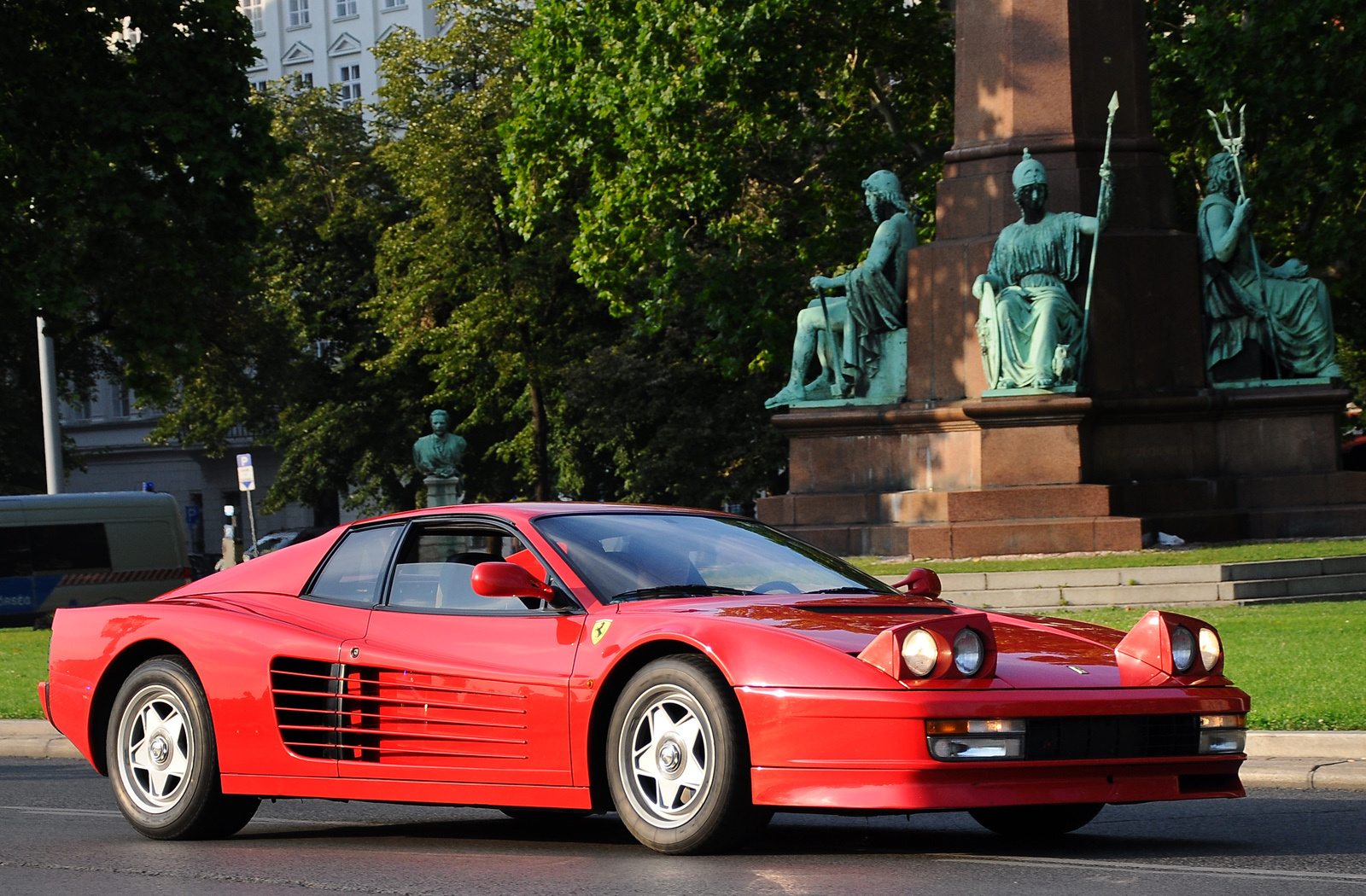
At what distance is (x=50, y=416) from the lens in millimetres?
33031

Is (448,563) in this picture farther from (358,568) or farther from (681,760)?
(681,760)

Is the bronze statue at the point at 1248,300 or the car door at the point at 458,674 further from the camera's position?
the bronze statue at the point at 1248,300

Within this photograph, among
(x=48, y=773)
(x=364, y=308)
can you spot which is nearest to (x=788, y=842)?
(x=48, y=773)

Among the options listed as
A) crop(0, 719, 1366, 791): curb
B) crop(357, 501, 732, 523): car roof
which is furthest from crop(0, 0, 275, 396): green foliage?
crop(0, 719, 1366, 791): curb

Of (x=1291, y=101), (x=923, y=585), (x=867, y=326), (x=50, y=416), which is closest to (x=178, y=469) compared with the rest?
(x=50, y=416)

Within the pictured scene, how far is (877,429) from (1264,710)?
44.7ft

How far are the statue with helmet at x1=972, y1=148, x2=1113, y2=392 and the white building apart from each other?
58860 millimetres

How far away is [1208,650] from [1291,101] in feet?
85.3

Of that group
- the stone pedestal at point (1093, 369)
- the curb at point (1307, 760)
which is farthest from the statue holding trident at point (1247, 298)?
the curb at point (1307, 760)

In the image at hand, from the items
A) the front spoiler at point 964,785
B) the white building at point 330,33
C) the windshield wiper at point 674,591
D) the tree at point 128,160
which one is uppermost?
the white building at point 330,33

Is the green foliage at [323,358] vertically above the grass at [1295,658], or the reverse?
the green foliage at [323,358]

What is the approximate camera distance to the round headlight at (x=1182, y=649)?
6379mm

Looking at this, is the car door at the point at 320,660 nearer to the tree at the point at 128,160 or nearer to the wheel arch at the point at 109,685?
the wheel arch at the point at 109,685

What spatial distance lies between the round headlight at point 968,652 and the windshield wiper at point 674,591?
1110mm
